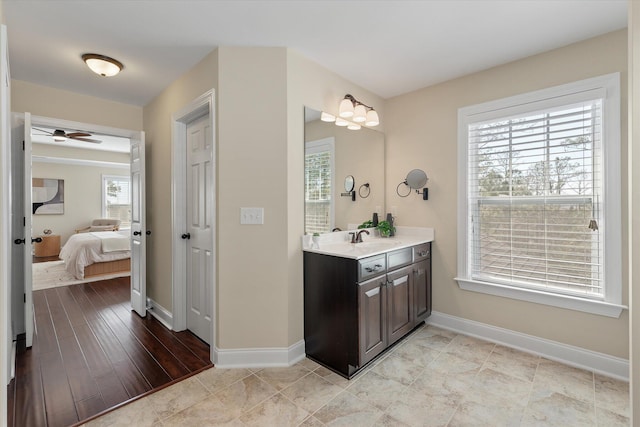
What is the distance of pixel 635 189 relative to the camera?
109 centimetres

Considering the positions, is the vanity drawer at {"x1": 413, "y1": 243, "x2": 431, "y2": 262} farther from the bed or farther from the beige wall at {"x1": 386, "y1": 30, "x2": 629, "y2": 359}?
the bed

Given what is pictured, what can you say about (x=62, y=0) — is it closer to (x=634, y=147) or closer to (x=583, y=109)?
(x=634, y=147)

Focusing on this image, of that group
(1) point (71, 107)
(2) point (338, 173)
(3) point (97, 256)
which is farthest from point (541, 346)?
(3) point (97, 256)

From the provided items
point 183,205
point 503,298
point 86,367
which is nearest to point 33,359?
point 86,367

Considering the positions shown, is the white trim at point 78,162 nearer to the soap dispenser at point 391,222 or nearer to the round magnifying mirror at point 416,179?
the soap dispenser at point 391,222

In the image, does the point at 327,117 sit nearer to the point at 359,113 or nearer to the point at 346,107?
the point at 346,107

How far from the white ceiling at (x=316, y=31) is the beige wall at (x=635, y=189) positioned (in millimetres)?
1022

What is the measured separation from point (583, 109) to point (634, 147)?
156cm

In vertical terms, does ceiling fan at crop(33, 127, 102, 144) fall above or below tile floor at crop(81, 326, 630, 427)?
above

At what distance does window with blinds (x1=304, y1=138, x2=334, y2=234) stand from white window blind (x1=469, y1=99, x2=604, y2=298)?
1347 millimetres

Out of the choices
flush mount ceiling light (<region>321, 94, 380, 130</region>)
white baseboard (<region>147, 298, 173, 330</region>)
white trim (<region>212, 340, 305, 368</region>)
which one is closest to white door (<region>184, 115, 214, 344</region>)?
white baseboard (<region>147, 298, 173, 330</region>)

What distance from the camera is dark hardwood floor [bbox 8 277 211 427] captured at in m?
1.89

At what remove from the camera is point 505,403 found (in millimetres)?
1892

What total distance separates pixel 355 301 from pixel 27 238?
2.94 m
